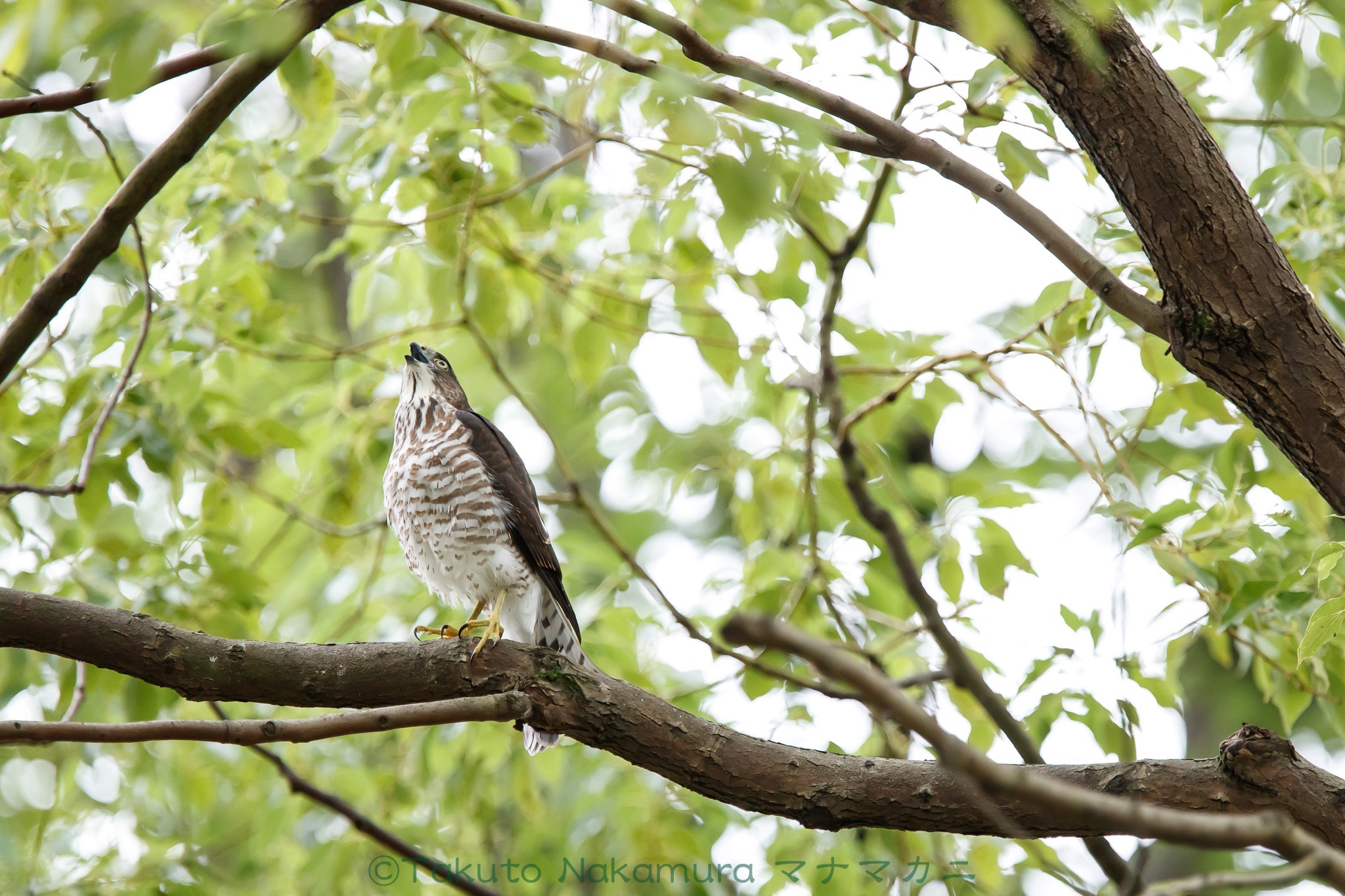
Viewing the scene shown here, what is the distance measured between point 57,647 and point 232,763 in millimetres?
3427

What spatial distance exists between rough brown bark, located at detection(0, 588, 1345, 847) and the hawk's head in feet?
6.22

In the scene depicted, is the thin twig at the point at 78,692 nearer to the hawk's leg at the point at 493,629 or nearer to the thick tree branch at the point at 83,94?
the hawk's leg at the point at 493,629

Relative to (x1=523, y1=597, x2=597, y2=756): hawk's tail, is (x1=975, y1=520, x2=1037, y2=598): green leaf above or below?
below

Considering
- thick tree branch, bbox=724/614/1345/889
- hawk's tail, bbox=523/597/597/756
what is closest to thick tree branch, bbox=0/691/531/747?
thick tree branch, bbox=724/614/1345/889

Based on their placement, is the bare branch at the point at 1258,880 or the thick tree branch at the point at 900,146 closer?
the bare branch at the point at 1258,880

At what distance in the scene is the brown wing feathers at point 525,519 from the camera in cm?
395

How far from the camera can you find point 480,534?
3.92 m

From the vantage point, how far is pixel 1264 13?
108 inches

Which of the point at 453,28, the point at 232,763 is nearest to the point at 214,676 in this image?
the point at 453,28

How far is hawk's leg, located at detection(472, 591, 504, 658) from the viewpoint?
268 cm

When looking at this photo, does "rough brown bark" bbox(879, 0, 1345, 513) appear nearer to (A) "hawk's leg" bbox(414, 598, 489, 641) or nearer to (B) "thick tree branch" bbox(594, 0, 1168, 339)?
(B) "thick tree branch" bbox(594, 0, 1168, 339)

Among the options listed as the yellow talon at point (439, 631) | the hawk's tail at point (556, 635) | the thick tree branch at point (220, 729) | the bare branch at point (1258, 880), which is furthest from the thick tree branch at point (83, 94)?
the bare branch at point (1258, 880)

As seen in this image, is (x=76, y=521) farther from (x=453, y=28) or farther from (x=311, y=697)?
(x=453, y=28)

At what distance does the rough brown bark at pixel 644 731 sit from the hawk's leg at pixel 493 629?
33 mm
